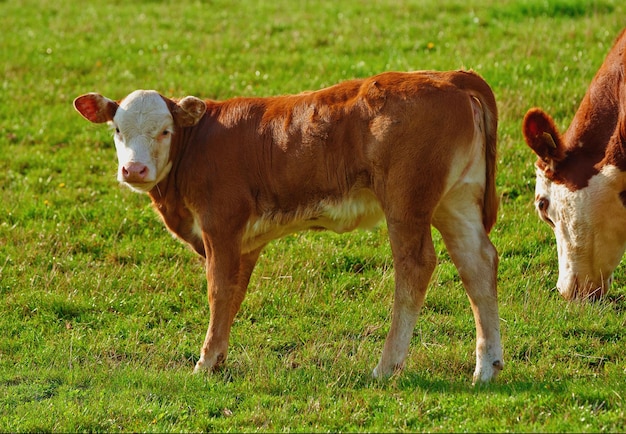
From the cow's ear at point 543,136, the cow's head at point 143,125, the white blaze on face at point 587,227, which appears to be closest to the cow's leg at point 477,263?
the cow's ear at point 543,136

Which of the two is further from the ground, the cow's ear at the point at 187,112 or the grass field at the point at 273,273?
the cow's ear at the point at 187,112

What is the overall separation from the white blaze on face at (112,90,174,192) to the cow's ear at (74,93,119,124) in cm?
12

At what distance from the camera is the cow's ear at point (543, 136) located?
28.8 ft

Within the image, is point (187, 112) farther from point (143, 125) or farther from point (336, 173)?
point (336, 173)

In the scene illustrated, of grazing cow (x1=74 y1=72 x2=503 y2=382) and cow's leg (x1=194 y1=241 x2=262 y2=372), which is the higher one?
grazing cow (x1=74 y1=72 x2=503 y2=382)

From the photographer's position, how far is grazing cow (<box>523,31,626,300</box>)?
A: 347 inches

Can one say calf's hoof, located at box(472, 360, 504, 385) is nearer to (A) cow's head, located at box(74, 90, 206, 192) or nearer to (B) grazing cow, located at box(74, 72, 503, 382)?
(B) grazing cow, located at box(74, 72, 503, 382)

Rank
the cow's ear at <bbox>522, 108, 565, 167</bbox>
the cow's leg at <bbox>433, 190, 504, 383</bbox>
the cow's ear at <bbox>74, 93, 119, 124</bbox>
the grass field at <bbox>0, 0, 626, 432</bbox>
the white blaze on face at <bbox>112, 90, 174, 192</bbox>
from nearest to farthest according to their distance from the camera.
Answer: the grass field at <bbox>0, 0, 626, 432</bbox> → the cow's leg at <bbox>433, 190, 504, 383</bbox> → the white blaze on face at <bbox>112, 90, 174, 192</bbox> → the cow's ear at <bbox>74, 93, 119, 124</bbox> → the cow's ear at <bbox>522, 108, 565, 167</bbox>

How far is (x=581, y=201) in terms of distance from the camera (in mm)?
8992

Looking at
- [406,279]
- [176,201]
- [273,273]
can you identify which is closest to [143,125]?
[176,201]

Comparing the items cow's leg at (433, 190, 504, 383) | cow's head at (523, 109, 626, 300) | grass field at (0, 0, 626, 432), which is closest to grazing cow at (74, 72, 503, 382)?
cow's leg at (433, 190, 504, 383)

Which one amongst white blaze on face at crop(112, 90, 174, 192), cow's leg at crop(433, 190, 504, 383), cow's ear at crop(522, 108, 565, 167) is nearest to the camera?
cow's leg at crop(433, 190, 504, 383)

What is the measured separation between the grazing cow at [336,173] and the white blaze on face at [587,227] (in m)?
1.17

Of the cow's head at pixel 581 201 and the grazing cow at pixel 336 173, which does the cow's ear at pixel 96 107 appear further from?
the cow's head at pixel 581 201
